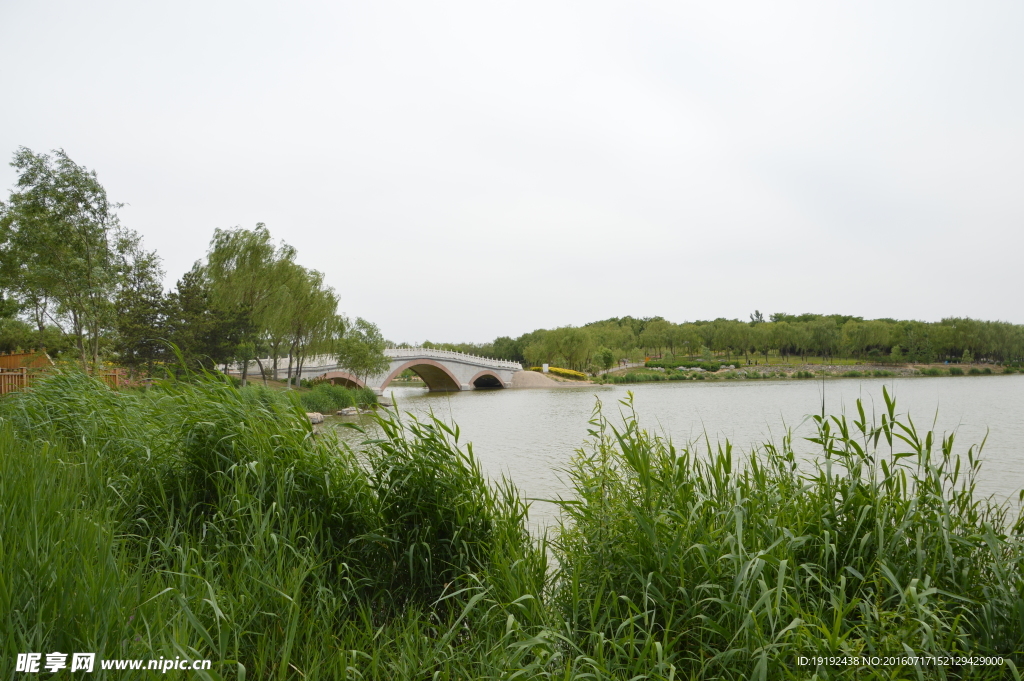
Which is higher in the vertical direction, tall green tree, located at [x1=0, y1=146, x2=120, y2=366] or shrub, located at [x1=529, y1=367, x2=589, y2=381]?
tall green tree, located at [x1=0, y1=146, x2=120, y2=366]

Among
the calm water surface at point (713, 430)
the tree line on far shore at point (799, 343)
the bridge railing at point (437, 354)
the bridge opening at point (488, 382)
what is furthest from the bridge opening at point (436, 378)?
the calm water surface at point (713, 430)

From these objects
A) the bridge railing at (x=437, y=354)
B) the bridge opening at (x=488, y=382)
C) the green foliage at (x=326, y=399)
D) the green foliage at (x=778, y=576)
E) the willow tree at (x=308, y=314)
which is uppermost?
the willow tree at (x=308, y=314)

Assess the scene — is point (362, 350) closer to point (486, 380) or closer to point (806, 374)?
point (486, 380)

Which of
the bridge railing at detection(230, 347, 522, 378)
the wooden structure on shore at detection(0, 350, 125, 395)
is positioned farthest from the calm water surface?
the bridge railing at detection(230, 347, 522, 378)

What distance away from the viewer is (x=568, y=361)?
5269 cm

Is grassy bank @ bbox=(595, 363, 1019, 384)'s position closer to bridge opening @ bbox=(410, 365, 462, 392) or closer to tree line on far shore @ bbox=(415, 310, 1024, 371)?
tree line on far shore @ bbox=(415, 310, 1024, 371)

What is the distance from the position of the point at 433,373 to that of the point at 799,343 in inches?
1416

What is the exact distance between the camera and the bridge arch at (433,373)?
3653 centimetres

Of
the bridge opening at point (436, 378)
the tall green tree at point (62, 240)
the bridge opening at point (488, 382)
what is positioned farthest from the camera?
the bridge opening at point (488, 382)

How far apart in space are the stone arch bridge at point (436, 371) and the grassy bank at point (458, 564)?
27.6m

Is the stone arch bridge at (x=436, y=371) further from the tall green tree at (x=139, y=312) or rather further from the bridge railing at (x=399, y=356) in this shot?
the tall green tree at (x=139, y=312)

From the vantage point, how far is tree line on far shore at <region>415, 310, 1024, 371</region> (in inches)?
1933

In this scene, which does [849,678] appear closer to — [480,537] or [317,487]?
[480,537]

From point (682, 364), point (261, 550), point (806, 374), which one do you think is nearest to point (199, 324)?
point (261, 550)
